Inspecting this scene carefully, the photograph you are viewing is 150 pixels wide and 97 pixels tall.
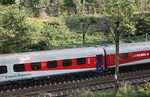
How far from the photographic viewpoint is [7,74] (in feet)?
73.9

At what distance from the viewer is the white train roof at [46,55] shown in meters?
22.6

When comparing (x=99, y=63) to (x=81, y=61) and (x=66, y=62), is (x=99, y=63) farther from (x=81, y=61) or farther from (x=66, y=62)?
(x=66, y=62)

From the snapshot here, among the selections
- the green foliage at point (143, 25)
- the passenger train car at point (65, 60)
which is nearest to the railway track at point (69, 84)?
the passenger train car at point (65, 60)

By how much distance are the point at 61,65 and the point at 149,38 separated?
2156 cm

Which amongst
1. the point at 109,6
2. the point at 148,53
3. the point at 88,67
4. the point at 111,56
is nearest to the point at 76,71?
the point at 88,67

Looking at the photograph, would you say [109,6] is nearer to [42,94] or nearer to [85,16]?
[85,16]

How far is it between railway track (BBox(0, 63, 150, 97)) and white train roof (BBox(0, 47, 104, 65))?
2.30 meters

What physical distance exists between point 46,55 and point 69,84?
3.25 meters

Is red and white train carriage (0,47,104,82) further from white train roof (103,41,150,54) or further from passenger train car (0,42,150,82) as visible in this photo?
white train roof (103,41,150,54)

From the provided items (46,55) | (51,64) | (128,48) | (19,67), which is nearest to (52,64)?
(51,64)

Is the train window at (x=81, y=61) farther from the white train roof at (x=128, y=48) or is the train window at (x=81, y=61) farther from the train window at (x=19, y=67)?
the train window at (x=19, y=67)

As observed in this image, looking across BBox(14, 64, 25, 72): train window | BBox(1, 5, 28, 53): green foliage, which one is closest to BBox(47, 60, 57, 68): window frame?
BBox(14, 64, 25, 72): train window

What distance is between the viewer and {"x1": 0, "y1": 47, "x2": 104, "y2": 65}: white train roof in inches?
889

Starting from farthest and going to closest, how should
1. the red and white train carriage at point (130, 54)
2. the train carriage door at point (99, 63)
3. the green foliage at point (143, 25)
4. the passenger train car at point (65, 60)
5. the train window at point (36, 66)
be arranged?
the green foliage at point (143, 25), the red and white train carriage at point (130, 54), the train carriage door at point (99, 63), the train window at point (36, 66), the passenger train car at point (65, 60)
